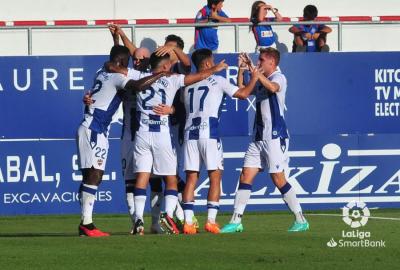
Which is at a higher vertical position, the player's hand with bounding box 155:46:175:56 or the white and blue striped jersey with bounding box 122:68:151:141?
the player's hand with bounding box 155:46:175:56

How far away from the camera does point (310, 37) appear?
23.5 metres

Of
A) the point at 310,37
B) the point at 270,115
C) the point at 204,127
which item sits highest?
the point at 310,37

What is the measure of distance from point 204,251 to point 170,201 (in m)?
2.66

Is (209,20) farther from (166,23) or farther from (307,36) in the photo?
(307,36)

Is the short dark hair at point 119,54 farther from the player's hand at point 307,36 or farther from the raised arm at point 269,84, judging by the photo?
the player's hand at point 307,36

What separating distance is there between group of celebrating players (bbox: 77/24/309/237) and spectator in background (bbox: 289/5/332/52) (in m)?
5.95

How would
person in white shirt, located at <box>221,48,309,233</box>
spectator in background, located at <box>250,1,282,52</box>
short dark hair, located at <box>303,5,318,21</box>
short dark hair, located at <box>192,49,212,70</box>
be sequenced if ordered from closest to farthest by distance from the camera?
short dark hair, located at <box>192,49,212,70</box>
person in white shirt, located at <box>221,48,309,233</box>
spectator in background, located at <box>250,1,282,52</box>
short dark hair, located at <box>303,5,318,21</box>

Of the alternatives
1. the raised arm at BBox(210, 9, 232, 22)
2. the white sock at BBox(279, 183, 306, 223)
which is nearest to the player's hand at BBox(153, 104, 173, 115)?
the white sock at BBox(279, 183, 306, 223)

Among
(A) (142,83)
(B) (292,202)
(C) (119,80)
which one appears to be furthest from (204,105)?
(B) (292,202)

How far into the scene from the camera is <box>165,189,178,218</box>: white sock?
16453 millimetres

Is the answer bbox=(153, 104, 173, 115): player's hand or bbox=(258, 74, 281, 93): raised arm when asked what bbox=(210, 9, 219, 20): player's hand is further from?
bbox=(153, 104, 173, 115): player's hand

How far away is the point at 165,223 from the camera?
16469 millimetres

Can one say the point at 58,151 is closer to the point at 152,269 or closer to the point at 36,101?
the point at 36,101

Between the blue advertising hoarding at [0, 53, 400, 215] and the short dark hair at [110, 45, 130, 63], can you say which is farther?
the blue advertising hoarding at [0, 53, 400, 215]
